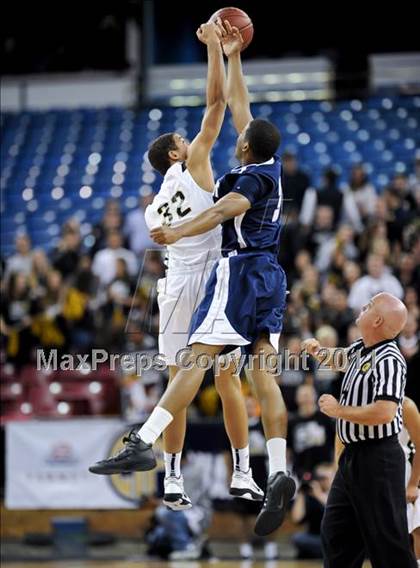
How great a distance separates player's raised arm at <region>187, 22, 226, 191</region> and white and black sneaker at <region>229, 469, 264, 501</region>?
166 cm

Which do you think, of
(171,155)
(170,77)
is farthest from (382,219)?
(170,77)

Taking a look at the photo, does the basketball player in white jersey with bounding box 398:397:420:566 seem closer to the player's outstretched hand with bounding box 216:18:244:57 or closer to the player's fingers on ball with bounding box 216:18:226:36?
the player's outstretched hand with bounding box 216:18:244:57

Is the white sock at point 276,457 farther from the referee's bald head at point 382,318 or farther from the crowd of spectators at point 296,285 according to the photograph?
the crowd of spectators at point 296,285

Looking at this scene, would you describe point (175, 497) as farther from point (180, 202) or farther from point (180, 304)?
point (180, 202)

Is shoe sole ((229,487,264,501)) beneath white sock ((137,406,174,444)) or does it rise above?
beneath

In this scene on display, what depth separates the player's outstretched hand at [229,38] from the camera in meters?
7.07

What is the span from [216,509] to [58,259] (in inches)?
137

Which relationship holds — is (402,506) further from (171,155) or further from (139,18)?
(139,18)

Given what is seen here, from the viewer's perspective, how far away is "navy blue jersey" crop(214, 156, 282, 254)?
6719mm

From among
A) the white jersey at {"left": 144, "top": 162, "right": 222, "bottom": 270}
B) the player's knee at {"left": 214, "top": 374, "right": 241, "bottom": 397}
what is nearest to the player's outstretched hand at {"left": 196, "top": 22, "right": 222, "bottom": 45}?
the white jersey at {"left": 144, "top": 162, "right": 222, "bottom": 270}

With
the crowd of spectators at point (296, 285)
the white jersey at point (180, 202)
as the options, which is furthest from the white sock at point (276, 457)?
the crowd of spectators at point (296, 285)

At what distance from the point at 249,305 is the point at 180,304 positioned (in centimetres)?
60

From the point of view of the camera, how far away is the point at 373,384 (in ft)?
22.1

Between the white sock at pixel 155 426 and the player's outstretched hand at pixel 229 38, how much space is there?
2065 mm
